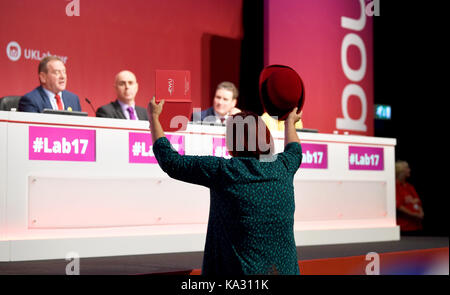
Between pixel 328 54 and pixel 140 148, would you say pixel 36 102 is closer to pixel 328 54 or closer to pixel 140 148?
pixel 140 148

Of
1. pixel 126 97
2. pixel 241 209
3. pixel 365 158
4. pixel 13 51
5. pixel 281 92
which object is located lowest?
pixel 241 209

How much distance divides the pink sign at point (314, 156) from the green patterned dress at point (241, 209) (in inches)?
107

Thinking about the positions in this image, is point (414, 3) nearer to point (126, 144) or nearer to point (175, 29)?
point (175, 29)

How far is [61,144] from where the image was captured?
3.56 meters

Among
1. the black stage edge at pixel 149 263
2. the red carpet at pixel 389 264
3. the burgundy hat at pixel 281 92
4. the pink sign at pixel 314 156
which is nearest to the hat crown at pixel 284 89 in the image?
the burgundy hat at pixel 281 92

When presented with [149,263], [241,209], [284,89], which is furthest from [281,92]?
[149,263]

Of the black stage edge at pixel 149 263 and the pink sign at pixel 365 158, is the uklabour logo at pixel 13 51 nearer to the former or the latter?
the black stage edge at pixel 149 263

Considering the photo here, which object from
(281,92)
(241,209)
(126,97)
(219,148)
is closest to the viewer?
(241,209)

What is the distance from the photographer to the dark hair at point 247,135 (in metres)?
1.97

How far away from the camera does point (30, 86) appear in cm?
592

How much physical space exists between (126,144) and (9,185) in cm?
79

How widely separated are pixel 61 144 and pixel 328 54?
13.0 ft

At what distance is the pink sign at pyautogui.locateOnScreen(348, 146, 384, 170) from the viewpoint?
5.12 meters
